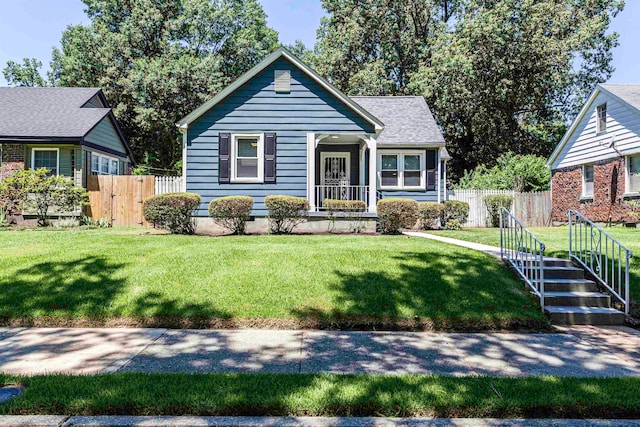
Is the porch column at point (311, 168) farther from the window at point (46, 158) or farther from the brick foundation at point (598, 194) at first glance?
the brick foundation at point (598, 194)

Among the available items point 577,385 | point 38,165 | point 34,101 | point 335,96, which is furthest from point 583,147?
point 34,101

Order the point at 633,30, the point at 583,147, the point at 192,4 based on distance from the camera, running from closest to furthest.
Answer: the point at 583,147 → the point at 633,30 → the point at 192,4

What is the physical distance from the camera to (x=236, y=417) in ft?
10.1

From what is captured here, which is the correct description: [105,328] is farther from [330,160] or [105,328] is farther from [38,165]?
[38,165]

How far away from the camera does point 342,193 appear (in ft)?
52.5

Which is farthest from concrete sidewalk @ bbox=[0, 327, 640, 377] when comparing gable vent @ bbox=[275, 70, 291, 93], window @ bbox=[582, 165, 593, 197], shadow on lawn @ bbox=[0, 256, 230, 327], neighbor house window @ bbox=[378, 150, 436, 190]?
window @ bbox=[582, 165, 593, 197]

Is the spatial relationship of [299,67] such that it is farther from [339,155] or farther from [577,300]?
[577,300]

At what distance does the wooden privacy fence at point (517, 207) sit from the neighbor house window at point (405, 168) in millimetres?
3925

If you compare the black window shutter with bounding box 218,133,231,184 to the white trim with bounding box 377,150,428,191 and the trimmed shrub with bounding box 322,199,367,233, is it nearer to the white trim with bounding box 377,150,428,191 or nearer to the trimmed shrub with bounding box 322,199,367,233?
the trimmed shrub with bounding box 322,199,367,233

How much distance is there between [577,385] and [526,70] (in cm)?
3043

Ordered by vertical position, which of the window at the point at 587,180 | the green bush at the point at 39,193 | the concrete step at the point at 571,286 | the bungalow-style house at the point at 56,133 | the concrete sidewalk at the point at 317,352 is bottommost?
the concrete sidewalk at the point at 317,352

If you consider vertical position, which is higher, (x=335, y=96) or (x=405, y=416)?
(x=335, y=96)

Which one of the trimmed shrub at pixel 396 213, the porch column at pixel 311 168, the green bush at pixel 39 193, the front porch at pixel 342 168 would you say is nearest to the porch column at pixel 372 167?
the front porch at pixel 342 168

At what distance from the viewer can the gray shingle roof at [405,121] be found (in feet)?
57.0
